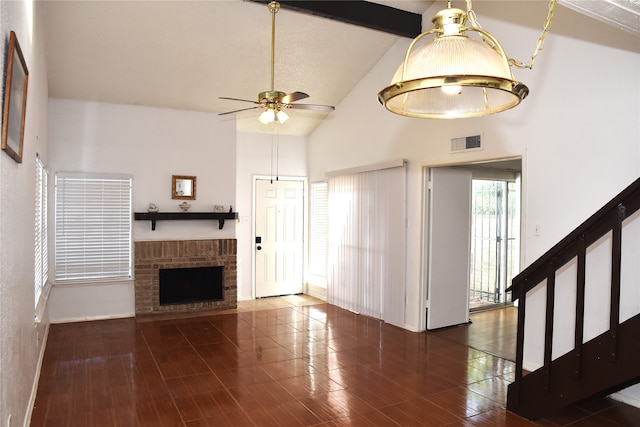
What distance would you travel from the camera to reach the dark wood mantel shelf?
6.13m

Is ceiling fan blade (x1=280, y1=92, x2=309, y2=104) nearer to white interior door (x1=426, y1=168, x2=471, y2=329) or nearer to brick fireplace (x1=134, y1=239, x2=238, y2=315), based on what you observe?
white interior door (x1=426, y1=168, x2=471, y2=329)

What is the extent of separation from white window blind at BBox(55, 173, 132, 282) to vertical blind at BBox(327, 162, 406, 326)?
302 cm

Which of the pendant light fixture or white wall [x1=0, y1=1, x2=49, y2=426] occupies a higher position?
the pendant light fixture

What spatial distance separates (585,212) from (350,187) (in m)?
3.47

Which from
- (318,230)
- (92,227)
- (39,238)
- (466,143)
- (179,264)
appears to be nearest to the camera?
(39,238)

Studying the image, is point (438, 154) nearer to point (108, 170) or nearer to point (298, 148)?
point (298, 148)

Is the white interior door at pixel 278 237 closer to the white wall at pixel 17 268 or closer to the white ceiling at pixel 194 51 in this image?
the white ceiling at pixel 194 51

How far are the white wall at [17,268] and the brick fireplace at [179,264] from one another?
257 cm

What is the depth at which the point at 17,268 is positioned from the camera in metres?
2.55

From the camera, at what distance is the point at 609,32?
11.6 ft

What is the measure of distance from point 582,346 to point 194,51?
4819 millimetres

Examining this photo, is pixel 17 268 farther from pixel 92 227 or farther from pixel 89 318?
pixel 89 318

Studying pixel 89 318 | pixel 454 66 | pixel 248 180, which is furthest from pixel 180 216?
pixel 454 66

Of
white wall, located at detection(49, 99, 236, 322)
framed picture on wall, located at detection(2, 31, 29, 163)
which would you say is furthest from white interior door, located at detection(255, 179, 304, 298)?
framed picture on wall, located at detection(2, 31, 29, 163)
